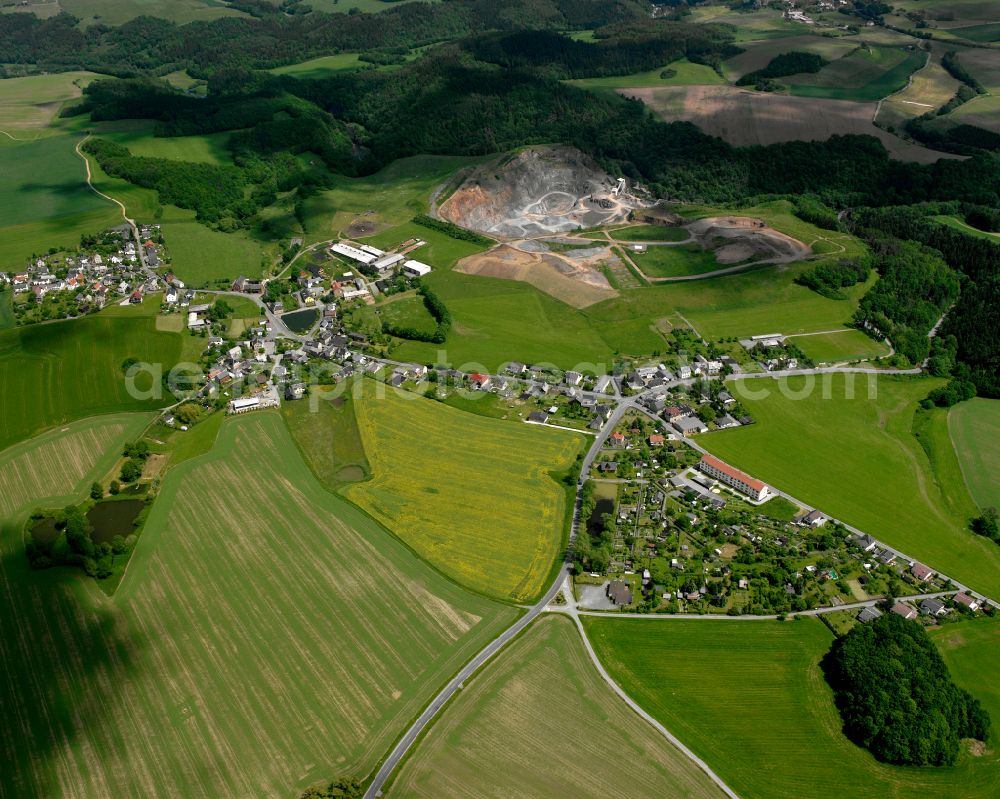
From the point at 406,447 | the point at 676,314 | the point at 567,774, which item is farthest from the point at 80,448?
the point at 676,314

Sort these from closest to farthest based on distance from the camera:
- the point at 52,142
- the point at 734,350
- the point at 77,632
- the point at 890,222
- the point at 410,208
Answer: the point at 77,632, the point at 734,350, the point at 890,222, the point at 410,208, the point at 52,142

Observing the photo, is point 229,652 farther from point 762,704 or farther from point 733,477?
point 733,477

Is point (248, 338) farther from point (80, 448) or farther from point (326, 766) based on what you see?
point (326, 766)

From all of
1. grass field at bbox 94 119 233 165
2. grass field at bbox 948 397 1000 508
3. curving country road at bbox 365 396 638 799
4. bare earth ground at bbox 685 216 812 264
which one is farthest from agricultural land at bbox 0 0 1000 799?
grass field at bbox 94 119 233 165

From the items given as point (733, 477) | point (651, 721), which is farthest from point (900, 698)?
point (733, 477)

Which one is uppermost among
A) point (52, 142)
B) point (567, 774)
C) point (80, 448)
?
point (52, 142)

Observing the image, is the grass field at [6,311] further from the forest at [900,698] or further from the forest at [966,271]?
the forest at [966,271]

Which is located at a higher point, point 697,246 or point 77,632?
point 697,246
